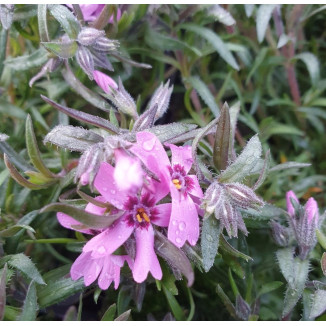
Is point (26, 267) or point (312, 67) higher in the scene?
point (312, 67)

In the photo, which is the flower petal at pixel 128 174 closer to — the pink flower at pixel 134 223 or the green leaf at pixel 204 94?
the pink flower at pixel 134 223

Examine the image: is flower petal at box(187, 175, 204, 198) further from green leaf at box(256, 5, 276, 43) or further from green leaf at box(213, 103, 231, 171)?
green leaf at box(256, 5, 276, 43)

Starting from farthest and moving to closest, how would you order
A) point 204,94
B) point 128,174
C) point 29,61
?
point 204,94, point 29,61, point 128,174

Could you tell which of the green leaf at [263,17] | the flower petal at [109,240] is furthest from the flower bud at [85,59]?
the green leaf at [263,17]

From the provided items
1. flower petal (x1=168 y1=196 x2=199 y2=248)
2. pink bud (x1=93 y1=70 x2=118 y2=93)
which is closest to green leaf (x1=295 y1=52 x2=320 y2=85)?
pink bud (x1=93 y1=70 x2=118 y2=93)

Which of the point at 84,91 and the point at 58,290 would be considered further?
the point at 84,91

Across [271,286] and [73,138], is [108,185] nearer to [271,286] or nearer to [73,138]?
[73,138]

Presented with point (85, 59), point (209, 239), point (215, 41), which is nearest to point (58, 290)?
point (209, 239)

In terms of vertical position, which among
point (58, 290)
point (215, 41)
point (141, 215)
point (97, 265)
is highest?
point (215, 41)
